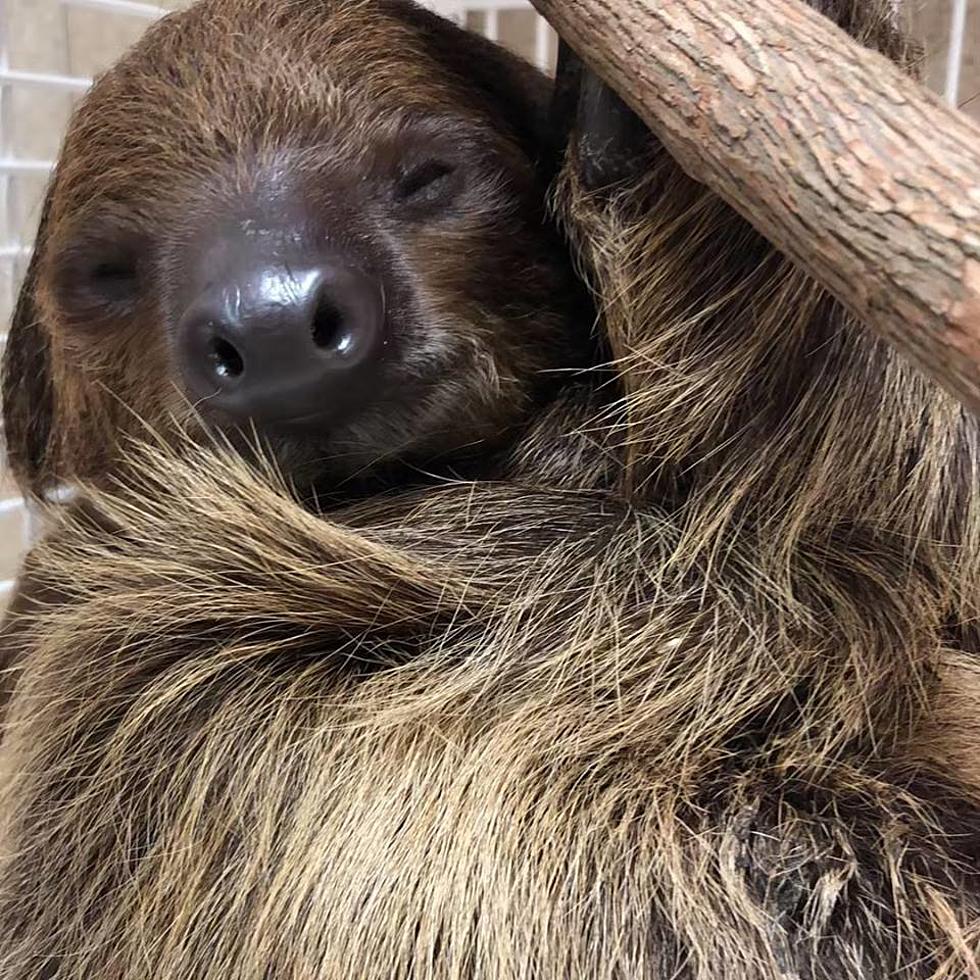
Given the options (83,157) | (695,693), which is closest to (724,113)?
(695,693)

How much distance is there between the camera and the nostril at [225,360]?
0.74 metres

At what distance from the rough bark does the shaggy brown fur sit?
0.17 metres

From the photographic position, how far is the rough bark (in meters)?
0.42

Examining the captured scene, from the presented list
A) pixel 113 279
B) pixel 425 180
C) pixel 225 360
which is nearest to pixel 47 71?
pixel 113 279

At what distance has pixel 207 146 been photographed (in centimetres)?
88

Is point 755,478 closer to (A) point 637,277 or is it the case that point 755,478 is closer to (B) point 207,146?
(A) point 637,277

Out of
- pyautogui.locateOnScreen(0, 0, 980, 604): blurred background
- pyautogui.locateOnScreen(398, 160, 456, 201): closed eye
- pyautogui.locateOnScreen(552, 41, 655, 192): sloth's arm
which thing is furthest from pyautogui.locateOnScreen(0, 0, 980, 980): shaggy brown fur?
pyautogui.locateOnScreen(0, 0, 980, 604): blurred background

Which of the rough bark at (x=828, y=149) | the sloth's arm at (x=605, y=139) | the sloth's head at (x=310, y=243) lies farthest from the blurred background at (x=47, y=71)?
the rough bark at (x=828, y=149)

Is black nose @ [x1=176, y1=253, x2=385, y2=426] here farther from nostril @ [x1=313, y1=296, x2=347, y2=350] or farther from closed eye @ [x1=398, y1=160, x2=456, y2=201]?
closed eye @ [x1=398, y1=160, x2=456, y2=201]

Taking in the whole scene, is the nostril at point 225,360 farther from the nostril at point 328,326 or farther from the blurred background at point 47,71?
the blurred background at point 47,71

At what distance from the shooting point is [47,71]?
5.17 ft

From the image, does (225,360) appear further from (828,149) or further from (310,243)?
(828,149)

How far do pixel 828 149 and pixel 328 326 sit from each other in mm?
Answer: 360

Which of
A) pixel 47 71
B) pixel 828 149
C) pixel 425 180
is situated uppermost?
pixel 828 149
